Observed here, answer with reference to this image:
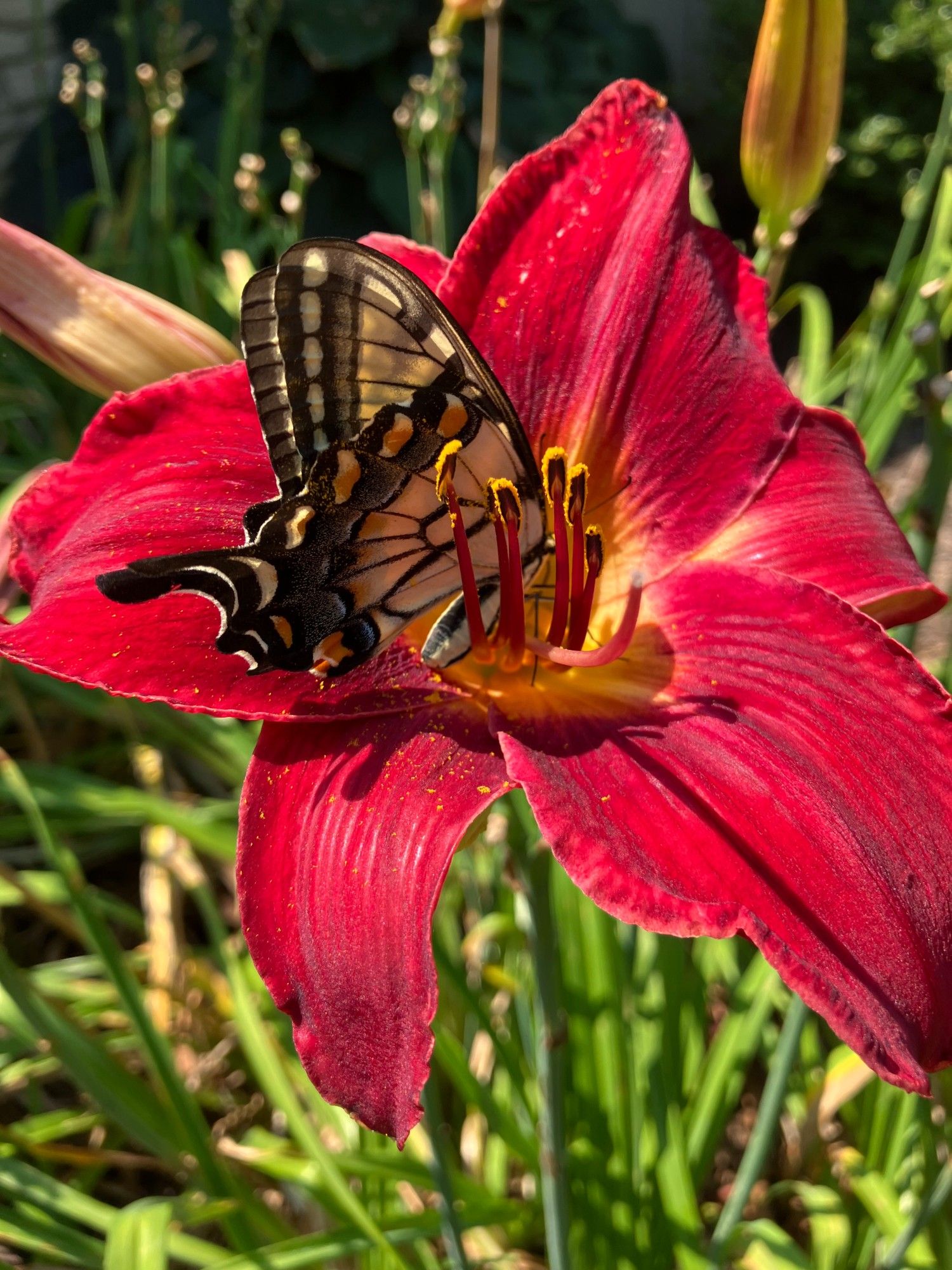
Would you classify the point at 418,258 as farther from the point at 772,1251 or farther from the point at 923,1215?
the point at 772,1251

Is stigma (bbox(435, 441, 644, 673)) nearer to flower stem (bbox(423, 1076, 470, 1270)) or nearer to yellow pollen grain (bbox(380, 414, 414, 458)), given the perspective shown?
yellow pollen grain (bbox(380, 414, 414, 458))

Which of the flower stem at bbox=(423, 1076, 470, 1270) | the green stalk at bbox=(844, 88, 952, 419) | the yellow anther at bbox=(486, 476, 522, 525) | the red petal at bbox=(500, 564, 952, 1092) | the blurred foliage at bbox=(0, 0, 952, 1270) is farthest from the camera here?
the green stalk at bbox=(844, 88, 952, 419)

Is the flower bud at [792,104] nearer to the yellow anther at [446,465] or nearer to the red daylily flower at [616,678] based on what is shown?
the red daylily flower at [616,678]

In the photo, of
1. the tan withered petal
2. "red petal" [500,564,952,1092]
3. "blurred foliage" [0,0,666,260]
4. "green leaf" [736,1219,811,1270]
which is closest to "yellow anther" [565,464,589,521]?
"red petal" [500,564,952,1092]

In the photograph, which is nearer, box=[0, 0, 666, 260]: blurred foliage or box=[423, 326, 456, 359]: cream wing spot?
box=[423, 326, 456, 359]: cream wing spot

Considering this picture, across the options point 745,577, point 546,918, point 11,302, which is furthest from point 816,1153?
point 11,302

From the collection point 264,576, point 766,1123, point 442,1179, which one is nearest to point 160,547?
point 264,576

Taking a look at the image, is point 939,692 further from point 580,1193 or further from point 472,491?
point 580,1193
